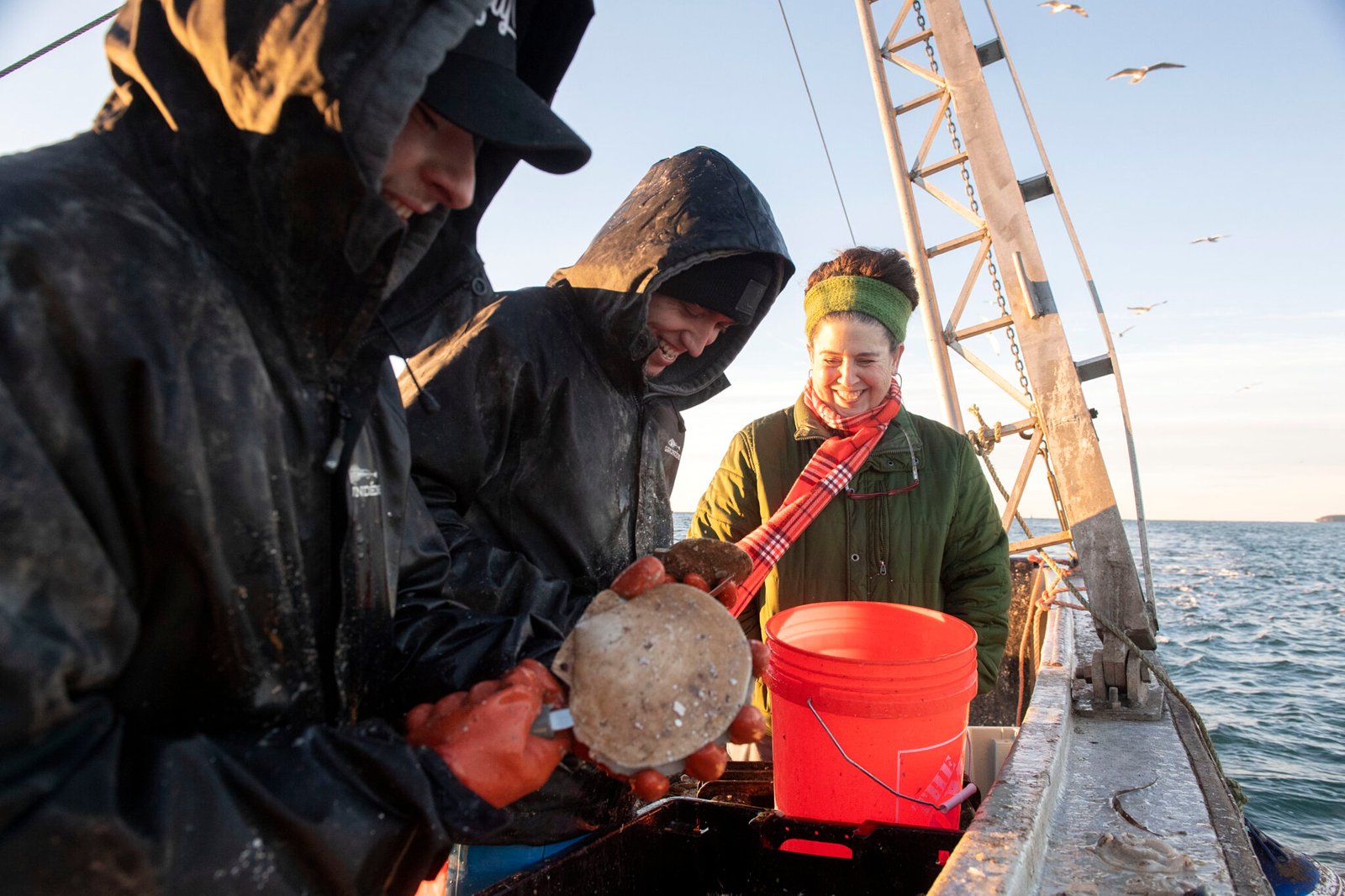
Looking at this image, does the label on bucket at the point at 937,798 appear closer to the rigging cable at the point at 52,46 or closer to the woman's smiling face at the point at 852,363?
the woman's smiling face at the point at 852,363

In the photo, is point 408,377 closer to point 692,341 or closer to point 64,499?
point 692,341

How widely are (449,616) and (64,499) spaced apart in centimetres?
85

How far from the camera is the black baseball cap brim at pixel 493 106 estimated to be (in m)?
1.19

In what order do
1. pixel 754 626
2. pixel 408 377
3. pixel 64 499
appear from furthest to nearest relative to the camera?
1. pixel 754 626
2. pixel 408 377
3. pixel 64 499

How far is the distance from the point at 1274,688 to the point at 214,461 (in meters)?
17.0

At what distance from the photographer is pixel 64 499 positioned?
2.58ft

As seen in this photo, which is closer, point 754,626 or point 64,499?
point 64,499

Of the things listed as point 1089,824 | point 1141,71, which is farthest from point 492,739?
point 1141,71

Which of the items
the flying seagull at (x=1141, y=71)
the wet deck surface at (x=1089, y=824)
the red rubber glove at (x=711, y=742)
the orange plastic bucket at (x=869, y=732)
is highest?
the flying seagull at (x=1141, y=71)

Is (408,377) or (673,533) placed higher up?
(408,377)

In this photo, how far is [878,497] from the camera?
119 inches

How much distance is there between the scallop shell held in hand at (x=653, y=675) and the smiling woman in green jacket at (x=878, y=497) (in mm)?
1400

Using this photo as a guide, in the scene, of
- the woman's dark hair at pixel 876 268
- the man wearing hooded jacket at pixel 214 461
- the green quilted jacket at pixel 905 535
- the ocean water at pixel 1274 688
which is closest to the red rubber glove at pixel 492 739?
the man wearing hooded jacket at pixel 214 461

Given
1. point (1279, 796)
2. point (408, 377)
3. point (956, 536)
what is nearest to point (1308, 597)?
point (1279, 796)
